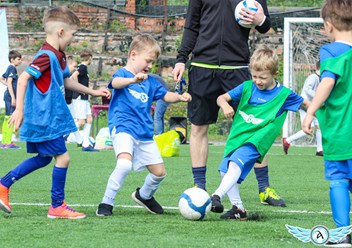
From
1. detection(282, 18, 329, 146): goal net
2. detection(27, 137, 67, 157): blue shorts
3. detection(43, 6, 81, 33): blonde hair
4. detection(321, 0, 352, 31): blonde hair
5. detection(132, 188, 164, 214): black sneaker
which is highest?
detection(321, 0, 352, 31): blonde hair

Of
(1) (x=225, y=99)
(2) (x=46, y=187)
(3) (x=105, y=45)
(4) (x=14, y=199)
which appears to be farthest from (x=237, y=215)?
(3) (x=105, y=45)

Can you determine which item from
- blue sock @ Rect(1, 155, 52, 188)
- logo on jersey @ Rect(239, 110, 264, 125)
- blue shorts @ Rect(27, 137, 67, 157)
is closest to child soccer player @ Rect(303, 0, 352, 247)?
logo on jersey @ Rect(239, 110, 264, 125)

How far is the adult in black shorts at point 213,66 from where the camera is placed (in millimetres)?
7770

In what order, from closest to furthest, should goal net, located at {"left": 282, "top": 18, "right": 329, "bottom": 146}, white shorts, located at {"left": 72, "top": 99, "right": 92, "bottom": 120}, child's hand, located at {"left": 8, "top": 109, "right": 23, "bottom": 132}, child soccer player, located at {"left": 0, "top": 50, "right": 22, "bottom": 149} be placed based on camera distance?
child's hand, located at {"left": 8, "top": 109, "right": 23, "bottom": 132} → child soccer player, located at {"left": 0, "top": 50, "right": 22, "bottom": 149} → white shorts, located at {"left": 72, "top": 99, "right": 92, "bottom": 120} → goal net, located at {"left": 282, "top": 18, "right": 329, "bottom": 146}

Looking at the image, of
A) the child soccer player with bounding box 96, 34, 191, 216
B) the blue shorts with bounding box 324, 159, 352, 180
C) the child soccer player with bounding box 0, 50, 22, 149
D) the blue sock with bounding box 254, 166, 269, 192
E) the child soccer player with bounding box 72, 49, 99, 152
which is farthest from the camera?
the child soccer player with bounding box 0, 50, 22, 149

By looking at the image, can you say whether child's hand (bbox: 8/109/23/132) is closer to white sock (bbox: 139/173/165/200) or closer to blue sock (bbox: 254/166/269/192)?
white sock (bbox: 139/173/165/200)

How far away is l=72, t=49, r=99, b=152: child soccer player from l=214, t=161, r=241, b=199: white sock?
32.6ft

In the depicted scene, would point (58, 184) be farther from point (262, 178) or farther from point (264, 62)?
point (262, 178)

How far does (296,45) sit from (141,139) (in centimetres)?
1340

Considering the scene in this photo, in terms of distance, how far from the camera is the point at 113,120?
7.19 m

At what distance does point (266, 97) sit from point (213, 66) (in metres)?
A: 0.92

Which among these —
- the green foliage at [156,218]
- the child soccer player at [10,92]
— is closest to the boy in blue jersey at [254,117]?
the green foliage at [156,218]

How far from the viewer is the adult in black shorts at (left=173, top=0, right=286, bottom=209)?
7.77 metres

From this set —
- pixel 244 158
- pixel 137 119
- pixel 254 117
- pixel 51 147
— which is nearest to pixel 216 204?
pixel 244 158
